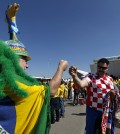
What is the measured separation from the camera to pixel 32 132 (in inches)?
96.0

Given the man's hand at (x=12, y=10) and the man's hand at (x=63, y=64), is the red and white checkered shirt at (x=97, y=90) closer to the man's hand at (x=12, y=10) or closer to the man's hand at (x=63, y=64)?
the man's hand at (x=12, y=10)

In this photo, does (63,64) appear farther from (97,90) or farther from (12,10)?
(97,90)

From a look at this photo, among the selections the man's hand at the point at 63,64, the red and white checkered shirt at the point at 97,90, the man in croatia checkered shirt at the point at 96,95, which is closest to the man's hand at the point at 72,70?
the man in croatia checkered shirt at the point at 96,95

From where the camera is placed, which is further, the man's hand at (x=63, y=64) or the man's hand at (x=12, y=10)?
the man's hand at (x=12, y=10)

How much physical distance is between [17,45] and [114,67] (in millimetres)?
27655

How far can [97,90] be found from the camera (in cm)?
484

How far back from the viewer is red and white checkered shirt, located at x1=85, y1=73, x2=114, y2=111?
190 inches

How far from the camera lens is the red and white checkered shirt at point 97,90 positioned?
482 cm

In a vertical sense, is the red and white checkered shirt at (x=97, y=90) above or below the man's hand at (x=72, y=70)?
below

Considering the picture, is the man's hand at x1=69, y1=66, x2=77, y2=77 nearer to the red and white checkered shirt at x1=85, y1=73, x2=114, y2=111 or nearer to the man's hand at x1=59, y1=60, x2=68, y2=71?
the red and white checkered shirt at x1=85, y1=73, x2=114, y2=111

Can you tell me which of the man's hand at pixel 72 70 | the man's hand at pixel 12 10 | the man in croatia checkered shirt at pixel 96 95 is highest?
the man's hand at pixel 12 10

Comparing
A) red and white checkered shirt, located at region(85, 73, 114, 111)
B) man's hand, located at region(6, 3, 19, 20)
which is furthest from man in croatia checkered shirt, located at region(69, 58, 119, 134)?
man's hand, located at region(6, 3, 19, 20)

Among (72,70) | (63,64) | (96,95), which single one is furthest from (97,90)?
(63,64)

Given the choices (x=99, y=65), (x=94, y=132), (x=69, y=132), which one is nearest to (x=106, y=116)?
(x=94, y=132)
